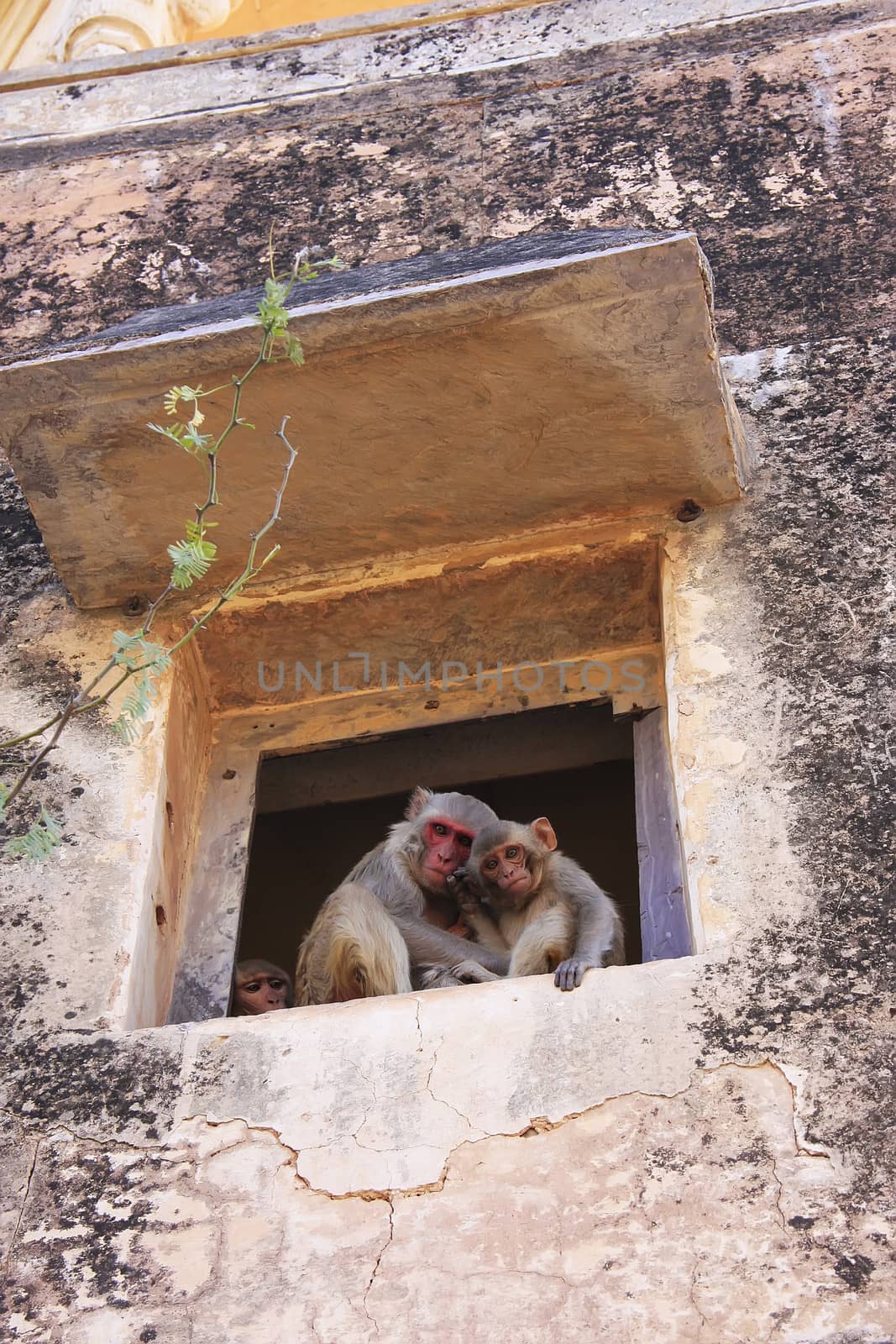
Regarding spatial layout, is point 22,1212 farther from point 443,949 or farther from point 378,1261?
point 443,949

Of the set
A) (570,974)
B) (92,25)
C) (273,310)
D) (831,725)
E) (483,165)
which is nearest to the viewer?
(273,310)

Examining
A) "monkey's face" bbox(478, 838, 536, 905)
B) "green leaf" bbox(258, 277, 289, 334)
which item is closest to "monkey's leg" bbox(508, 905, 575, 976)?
"monkey's face" bbox(478, 838, 536, 905)

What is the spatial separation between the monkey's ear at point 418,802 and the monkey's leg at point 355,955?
2.41 ft

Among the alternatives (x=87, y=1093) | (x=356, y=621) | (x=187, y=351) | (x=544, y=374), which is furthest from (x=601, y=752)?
(x=87, y=1093)

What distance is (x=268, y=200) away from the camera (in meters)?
7.08

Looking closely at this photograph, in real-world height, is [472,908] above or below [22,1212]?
above

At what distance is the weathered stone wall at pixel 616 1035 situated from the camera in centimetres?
378

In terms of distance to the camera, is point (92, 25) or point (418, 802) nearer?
point (418, 802)

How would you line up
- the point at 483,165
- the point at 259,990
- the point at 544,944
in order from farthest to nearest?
the point at 483,165 < the point at 259,990 < the point at 544,944

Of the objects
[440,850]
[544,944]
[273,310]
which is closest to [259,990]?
[440,850]

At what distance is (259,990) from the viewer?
6.27m

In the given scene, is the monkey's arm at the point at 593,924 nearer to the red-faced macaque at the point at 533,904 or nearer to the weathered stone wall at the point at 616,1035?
the red-faced macaque at the point at 533,904

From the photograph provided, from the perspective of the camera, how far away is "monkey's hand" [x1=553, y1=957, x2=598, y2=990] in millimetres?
4287

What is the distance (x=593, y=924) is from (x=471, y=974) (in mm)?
348
